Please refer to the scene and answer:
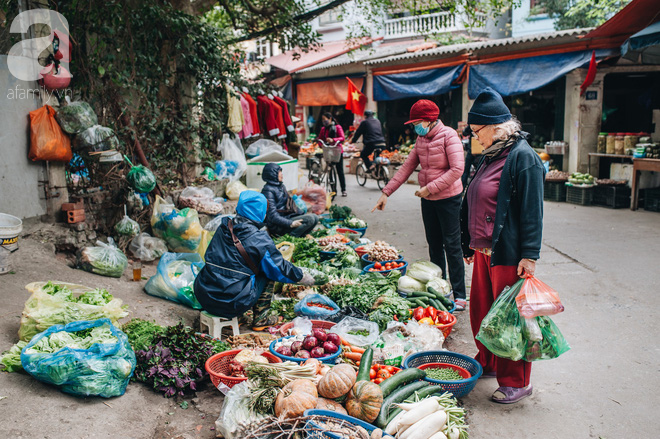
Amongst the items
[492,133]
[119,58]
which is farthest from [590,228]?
[119,58]

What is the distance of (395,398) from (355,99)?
1505 cm

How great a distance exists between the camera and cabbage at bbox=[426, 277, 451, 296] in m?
5.65

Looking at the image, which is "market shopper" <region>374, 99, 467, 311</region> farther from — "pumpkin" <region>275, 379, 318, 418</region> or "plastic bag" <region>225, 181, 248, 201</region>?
"plastic bag" <region>225, 181, 248, 201</region>

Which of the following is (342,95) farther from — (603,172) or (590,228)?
(590,228)

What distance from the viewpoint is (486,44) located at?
13117 mm

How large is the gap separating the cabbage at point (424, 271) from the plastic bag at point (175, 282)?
233cm

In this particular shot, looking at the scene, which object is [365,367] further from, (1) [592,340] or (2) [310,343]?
(1) [592,340]

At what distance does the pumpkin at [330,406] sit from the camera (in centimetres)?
326

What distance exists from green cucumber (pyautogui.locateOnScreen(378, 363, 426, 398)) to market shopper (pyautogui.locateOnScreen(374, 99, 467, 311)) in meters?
1.98

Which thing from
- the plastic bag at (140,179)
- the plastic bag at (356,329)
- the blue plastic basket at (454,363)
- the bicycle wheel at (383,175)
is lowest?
the blue plastic basket at (454,363)

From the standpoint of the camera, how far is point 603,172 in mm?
11867

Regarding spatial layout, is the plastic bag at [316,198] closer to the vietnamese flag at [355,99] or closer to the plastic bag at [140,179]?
the plastic bag at [140,179]

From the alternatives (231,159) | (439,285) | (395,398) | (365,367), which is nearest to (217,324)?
(365,367)

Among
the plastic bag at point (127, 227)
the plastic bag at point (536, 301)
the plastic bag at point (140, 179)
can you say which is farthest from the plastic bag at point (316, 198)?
the plastic bag at point (536, 301)
